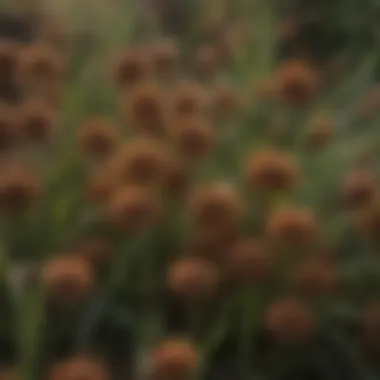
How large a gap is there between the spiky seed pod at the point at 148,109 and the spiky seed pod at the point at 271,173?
0.13 m

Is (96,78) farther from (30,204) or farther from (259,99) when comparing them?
(30,204)

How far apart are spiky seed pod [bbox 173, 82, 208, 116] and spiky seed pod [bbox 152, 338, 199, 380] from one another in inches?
11.5

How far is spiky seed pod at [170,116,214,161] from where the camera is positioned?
0.79m

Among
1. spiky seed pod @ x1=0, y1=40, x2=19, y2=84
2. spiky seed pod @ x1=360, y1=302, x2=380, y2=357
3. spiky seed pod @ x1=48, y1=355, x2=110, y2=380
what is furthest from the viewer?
spiky seed pod @ x1=0, y1=40, x2=19, y2=84

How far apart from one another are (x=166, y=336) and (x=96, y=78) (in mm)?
421

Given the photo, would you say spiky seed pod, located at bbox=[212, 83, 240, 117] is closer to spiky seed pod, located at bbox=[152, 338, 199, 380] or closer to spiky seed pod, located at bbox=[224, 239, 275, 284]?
spiky seed pod, located at bbox=[224, 239, 275, 284]

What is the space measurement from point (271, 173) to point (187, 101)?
15 cm

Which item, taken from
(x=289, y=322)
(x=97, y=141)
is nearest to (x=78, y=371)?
(x=289, y=322)

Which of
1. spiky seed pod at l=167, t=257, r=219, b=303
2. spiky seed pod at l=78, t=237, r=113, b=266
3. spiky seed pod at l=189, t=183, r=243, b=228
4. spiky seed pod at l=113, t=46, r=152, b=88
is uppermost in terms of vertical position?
spiky seed pod at l=113, t=46, r=152, b=88

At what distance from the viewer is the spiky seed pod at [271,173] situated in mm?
743

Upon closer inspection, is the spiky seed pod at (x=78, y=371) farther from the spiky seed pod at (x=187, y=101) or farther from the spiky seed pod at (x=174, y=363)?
the spiky seed pod at (x=187, y=101)

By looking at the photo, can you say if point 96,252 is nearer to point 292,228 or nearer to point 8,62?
point 292,228

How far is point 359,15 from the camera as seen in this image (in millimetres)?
1428

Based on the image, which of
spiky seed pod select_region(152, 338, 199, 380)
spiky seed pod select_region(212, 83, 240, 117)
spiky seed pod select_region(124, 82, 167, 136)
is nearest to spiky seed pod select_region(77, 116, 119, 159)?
spiky seed pod select_region(124, 82, 167, 136)
